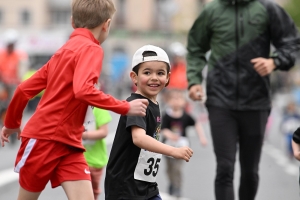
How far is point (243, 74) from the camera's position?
676 centimetres

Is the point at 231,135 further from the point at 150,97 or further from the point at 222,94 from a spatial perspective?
the point at 150,97

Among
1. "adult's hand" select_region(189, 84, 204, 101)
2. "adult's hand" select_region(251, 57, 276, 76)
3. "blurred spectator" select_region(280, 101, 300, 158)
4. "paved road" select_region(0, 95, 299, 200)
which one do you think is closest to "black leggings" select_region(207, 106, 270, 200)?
→ "adult's hand" select_region(189, 84, 204, 101)

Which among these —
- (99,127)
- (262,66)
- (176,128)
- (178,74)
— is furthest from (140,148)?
(178,74)

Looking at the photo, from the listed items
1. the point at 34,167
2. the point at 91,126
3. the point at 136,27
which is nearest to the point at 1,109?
the point at 91,126

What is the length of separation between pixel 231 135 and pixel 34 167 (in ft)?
6.45

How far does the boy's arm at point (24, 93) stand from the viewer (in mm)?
5453

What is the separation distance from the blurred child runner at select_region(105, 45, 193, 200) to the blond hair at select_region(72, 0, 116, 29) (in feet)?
1.11

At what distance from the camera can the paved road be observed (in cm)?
1033

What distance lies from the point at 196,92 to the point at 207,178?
580 cm

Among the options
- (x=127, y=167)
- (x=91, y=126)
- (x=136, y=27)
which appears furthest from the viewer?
(x=136, y=27)

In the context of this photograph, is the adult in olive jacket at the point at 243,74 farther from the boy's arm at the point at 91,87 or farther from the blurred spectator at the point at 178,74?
the blurred spectator at the point at 178,74

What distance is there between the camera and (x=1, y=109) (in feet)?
62.2

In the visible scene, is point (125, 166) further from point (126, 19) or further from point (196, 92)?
point (126, 19)

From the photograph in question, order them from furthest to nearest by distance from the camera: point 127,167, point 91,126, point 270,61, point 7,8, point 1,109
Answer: point 7,8
point 1,109
point 91,126
point 270,61
point 127,167
